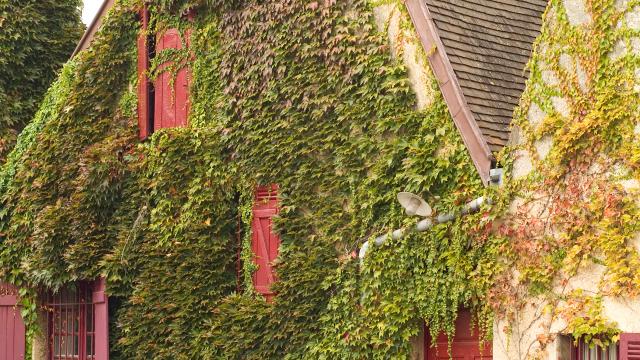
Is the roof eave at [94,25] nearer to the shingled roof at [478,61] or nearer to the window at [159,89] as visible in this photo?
the window at [159,89]

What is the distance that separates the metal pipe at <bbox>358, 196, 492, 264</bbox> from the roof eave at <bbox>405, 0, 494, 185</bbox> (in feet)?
0.89

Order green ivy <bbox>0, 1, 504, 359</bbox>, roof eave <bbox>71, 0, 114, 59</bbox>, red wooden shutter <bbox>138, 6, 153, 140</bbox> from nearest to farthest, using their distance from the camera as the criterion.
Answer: green ivy <bbox>0, 1, 504, 359</bbox>, red wooden shutter <bbox>138, 6, 153, 140</bbox>, roof eave <bbox>71, 0, 114, 59</bbox>

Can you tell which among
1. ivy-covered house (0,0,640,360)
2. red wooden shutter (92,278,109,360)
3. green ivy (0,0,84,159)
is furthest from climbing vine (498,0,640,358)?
green ivy (0,0,84,159)

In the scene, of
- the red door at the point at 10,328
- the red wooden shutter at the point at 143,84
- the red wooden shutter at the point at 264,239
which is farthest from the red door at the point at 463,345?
the red door at the point at 10,328

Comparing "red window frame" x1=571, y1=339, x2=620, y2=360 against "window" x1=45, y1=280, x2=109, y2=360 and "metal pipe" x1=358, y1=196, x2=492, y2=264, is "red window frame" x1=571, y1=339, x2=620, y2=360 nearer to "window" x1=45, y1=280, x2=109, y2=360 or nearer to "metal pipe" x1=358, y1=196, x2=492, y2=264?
"metal pipe" x1=358, y1=196, x2=492, y2=264

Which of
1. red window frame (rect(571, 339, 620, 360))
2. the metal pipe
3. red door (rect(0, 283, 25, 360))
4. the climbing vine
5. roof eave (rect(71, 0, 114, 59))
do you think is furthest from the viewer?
roof eave (rect(71, 0, 114, 59))

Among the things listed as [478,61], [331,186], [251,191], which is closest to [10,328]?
[251,191]

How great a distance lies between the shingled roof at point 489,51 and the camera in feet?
47.7

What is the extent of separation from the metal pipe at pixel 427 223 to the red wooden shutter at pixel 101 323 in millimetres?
4435

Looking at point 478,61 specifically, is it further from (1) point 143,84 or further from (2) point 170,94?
→ (1) point 143,84

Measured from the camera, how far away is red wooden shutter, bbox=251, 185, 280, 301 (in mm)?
16297

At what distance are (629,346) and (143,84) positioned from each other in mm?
9053

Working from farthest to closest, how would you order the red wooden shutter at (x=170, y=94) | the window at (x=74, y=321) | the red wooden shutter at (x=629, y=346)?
the window at (x=74, y=321), the red wooden shutter at (x=170, y=94), the red wooden shutter at (x=629, y=346)

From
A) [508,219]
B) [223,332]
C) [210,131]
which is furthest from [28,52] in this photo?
[508,219]
